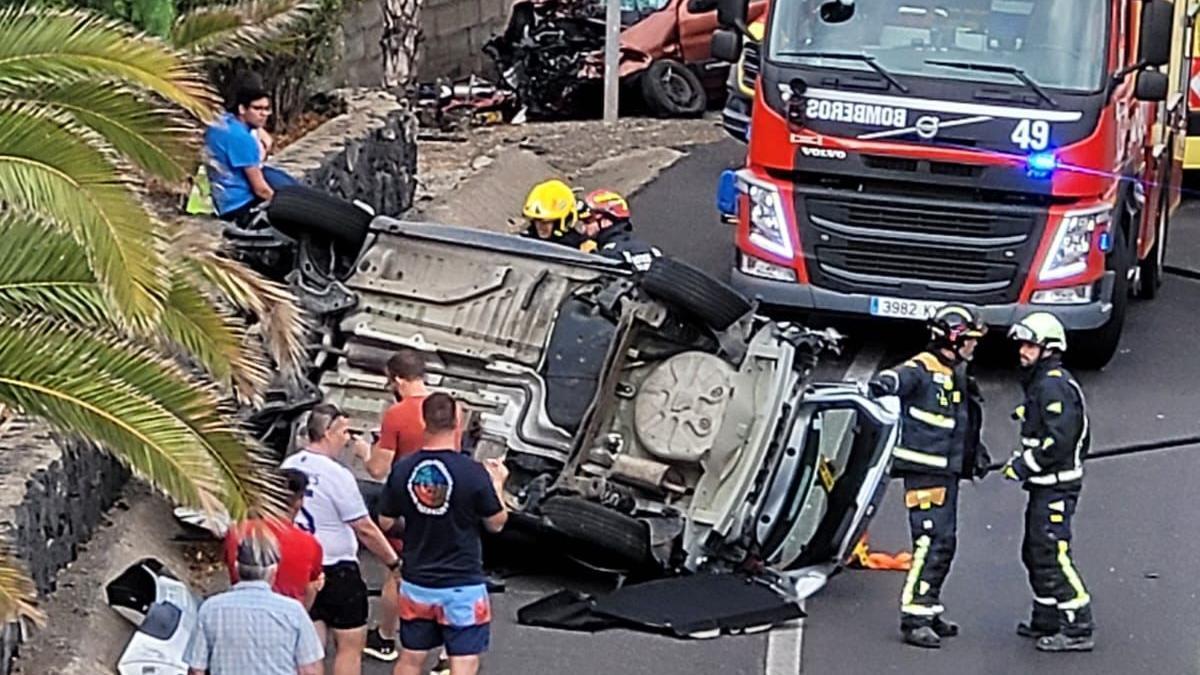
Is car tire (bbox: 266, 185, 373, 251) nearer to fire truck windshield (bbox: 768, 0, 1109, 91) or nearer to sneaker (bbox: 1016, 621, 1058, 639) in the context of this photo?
fire truck windshield (bbox: 768, 0, 1109, 91)

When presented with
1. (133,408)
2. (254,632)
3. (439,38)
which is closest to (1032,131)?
(254,632)

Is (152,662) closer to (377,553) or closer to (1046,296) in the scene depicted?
(377,553)

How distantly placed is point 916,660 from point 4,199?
14.3 ft

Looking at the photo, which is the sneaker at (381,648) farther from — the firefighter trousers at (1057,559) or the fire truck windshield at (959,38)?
the fire truck windshield at (959,38)

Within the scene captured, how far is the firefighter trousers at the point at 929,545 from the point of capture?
364 inches

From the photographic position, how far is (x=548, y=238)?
1265 centimetres

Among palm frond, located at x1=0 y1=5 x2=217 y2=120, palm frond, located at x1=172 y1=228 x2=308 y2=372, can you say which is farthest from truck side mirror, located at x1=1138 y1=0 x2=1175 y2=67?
palm frond, located at x1=0 y1=5 x2=217 y2=120

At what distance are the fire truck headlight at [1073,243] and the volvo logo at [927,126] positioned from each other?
3.06ft

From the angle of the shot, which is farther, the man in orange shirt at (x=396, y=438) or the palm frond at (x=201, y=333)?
the man in orange shirt at (x=396, y=438)

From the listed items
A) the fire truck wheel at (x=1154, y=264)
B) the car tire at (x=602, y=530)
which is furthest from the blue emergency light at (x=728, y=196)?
the car tire at (x=602, y=530)

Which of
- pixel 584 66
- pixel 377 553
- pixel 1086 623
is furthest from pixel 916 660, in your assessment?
pixel 584 66

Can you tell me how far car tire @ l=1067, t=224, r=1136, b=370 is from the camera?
44.5 feet

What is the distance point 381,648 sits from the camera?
29.5 feet

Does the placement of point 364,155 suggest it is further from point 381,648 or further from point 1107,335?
point 381,648
